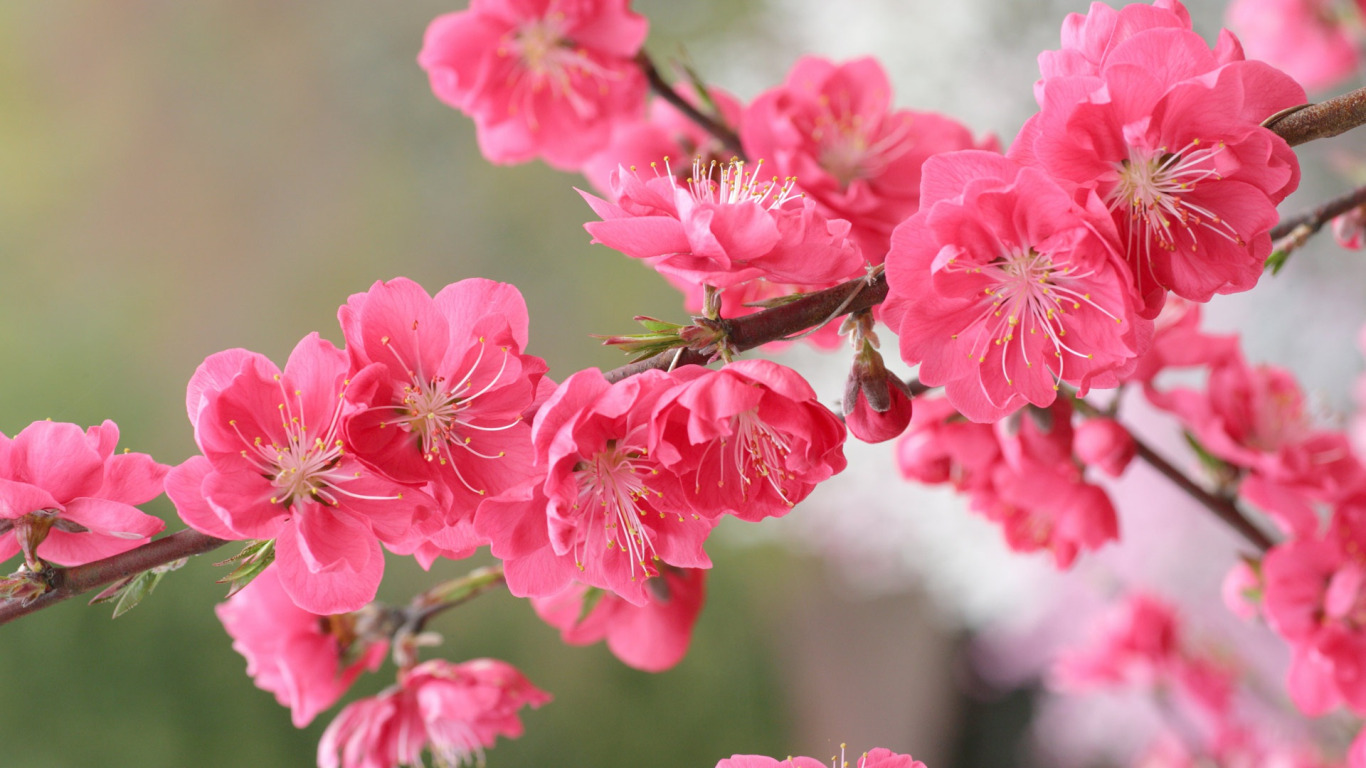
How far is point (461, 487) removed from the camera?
387 millimetres

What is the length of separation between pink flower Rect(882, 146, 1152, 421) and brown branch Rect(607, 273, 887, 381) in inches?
0.8

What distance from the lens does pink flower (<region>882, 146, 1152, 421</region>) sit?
1.13 ft

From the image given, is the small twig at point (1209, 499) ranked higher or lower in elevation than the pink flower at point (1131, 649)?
higher

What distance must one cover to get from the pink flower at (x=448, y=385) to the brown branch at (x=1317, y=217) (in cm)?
41

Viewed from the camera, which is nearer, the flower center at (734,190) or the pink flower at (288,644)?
the flower center at (734,190)

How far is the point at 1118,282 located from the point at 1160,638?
96 cm

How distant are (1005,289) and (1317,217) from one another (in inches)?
10.2

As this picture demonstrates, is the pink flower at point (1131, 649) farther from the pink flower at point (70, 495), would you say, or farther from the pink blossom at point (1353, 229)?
the pink flower at point (70, 495)

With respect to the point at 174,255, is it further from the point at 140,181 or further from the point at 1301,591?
the point at 1301,591

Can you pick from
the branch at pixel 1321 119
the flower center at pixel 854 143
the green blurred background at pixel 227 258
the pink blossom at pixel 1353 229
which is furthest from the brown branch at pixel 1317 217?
the green blurred background at pixel 227 258

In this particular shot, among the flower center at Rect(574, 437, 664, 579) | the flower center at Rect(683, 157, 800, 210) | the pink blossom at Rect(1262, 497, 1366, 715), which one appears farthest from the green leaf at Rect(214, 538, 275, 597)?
the pink blossom at Rect(1262, 497, 1366, 715)

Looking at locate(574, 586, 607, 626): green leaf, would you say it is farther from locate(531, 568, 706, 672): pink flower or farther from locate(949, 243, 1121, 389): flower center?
locate(949, 243, 1121, 389): flower center

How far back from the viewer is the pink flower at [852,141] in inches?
23.3

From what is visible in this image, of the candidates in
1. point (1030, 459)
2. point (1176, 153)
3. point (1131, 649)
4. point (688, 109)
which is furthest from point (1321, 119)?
point (1131, 649)
